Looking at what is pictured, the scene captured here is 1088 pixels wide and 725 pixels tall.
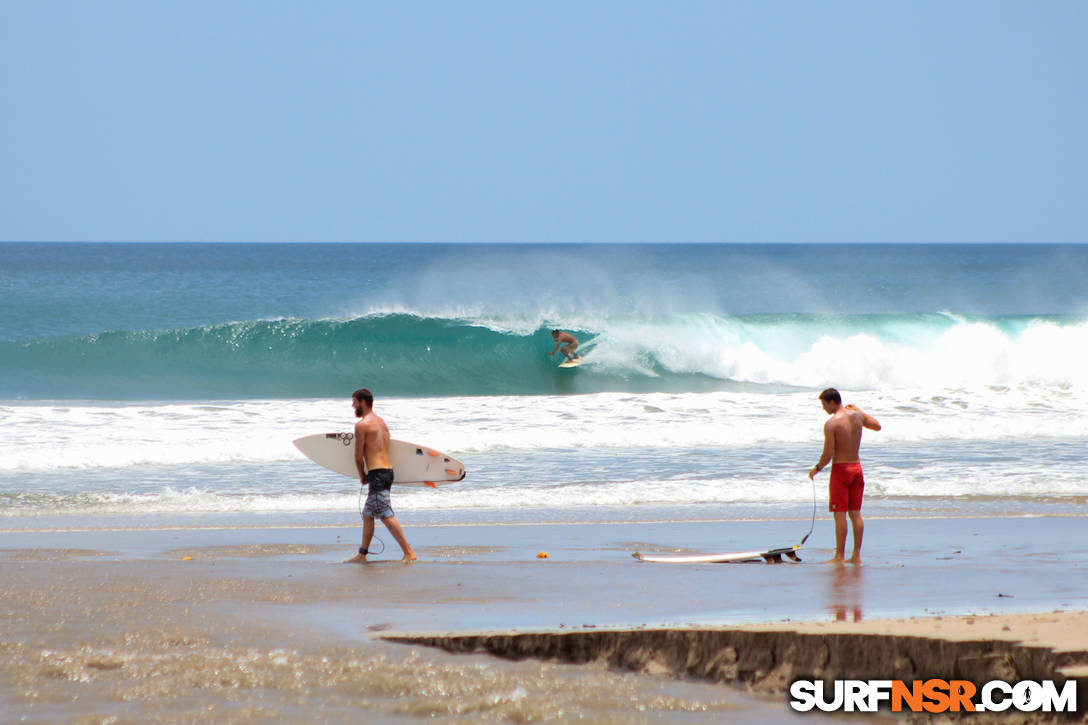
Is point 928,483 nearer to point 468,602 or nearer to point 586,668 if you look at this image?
point 468,602

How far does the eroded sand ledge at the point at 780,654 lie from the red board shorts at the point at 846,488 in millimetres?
3320

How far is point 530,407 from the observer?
16266 millimetres

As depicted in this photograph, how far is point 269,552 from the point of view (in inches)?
312

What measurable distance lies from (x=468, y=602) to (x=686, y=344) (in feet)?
63.9

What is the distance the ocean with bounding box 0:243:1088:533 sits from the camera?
10.7 m

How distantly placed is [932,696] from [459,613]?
2.40 m

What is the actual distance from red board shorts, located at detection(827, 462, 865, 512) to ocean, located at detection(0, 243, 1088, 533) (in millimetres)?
1562

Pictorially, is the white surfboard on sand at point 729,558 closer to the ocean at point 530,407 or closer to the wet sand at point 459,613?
the wet sand at point 459,613

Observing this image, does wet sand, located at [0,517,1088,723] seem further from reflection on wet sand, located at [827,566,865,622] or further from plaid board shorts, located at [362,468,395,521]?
plaid board shorts, located at [362,468,395,521]

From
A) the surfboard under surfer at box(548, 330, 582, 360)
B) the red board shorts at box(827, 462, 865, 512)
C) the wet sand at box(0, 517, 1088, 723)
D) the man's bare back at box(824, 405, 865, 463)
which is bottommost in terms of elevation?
the wet sand at box(0, 517, 1088, 723)

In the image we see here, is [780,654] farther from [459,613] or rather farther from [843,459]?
[843,459]

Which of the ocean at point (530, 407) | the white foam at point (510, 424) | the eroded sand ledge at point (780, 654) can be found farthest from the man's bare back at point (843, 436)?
the white foam at point (510, 424)

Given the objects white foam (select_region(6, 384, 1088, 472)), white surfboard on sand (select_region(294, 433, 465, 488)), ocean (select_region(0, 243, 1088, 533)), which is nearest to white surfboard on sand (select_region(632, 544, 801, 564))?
ocean (select_region(0, 243, 1088, 533))

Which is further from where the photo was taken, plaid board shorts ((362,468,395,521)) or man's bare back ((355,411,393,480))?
man's bare back ((355,411,393,480))
